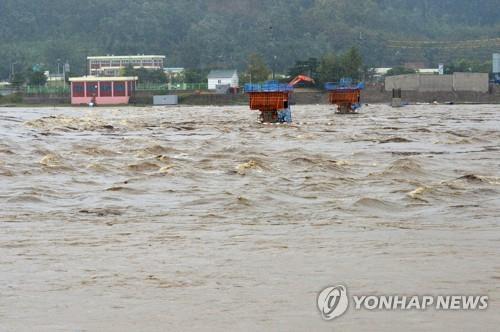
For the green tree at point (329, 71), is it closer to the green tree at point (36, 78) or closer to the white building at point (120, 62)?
the green tree at point (36, 78)

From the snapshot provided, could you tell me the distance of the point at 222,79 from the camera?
160 m

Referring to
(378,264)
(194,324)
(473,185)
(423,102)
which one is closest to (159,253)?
(378,264)

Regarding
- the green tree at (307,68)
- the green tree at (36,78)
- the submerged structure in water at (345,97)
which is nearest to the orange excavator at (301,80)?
the green tree at (307,68)

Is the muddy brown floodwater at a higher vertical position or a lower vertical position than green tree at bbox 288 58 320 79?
lower

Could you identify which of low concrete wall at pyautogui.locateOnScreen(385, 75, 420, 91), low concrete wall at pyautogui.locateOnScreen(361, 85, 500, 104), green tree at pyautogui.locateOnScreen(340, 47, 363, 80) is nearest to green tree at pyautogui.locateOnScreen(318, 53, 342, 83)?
green tree at pyautogui.locateOnScreen(340, 47, 363, 80)

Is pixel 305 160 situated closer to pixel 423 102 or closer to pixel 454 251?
pixel 454 251

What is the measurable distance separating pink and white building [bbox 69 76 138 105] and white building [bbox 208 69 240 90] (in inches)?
666

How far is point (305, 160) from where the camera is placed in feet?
91.7

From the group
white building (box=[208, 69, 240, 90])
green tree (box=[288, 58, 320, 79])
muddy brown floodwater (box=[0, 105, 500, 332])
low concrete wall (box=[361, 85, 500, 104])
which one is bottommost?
low concrete wall (box=[361, 85, 500, 104])

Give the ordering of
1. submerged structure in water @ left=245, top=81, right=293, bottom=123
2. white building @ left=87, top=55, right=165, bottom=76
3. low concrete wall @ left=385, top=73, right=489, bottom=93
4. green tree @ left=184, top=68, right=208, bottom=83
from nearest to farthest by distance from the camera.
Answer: submerged structure in water @ left=245, top=81, right=293, bottom=123, low concrete wall @ left=385, top=73, right=489, bottom=93, green tree @ left=184, top=68, right=208, bottom=83, white building @ left=87, top=55, right=165, bottom=76

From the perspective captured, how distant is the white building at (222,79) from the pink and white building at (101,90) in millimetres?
16906

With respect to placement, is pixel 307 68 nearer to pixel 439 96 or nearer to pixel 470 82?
pixel 439 96

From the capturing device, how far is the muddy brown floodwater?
9.95 meters

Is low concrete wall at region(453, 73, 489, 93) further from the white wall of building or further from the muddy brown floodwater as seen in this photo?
the muddy brown floodwater
